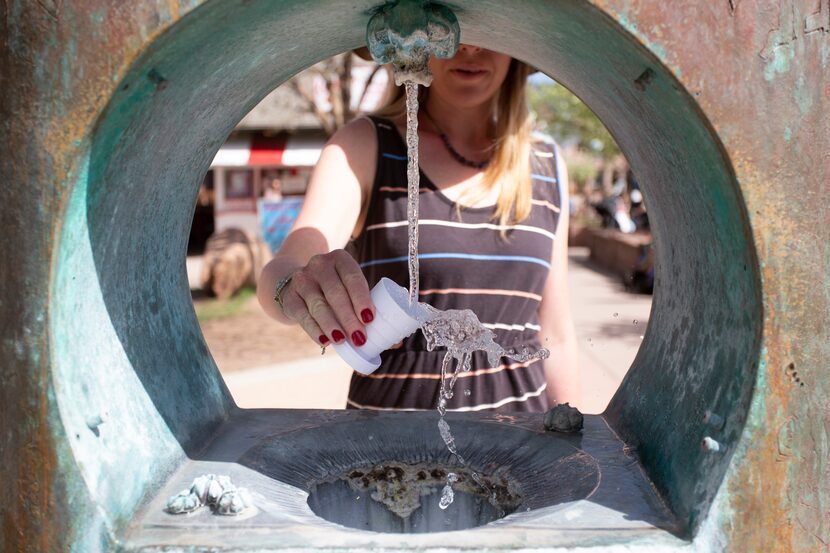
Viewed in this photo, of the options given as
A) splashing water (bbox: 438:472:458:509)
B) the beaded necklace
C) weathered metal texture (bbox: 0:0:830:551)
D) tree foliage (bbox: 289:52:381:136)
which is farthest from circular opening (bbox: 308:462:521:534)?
tree foliage (bbox: 289:52:381:136)

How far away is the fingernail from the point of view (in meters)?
1.28

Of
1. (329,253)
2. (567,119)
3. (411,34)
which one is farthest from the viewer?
(567,119)

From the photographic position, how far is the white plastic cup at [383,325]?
4.19 ft

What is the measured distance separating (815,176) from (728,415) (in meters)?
0.29

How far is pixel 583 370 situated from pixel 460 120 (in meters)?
3.87

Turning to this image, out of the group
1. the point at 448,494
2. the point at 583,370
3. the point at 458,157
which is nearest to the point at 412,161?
the point at 448,494

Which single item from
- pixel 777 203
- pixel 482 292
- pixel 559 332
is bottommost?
pixel 559 332

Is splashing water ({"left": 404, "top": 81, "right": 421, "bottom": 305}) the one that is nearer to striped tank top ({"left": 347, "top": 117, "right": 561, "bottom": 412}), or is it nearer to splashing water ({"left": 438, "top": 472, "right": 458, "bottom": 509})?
splashing water ({"left": 438, "top": 472, "right": 458, "bottom": 509})

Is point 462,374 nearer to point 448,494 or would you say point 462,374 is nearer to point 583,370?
point 448,494

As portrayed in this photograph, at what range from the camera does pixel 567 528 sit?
1.01 m

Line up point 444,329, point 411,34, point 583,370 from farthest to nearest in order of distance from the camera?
1. point 583,370
2. point 444,329
3. point 411,34

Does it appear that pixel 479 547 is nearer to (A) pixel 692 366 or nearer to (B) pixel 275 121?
(A) pixel 692 366

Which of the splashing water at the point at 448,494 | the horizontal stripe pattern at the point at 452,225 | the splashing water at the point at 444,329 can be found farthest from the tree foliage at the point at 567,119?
the splashing water at the point at 448,494

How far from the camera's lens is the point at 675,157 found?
1121 mm
